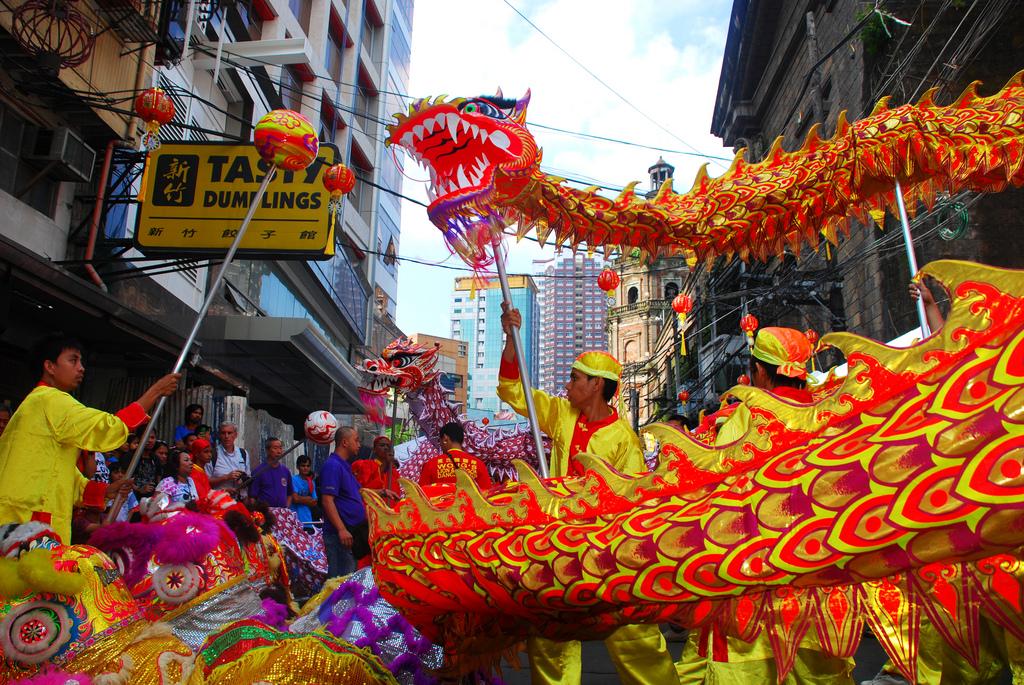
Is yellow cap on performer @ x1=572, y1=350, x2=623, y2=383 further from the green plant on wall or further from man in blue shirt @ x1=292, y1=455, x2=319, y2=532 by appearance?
the green plant on wall

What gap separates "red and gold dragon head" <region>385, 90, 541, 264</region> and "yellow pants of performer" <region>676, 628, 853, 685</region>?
5.21 feet

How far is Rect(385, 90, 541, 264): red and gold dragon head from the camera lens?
252cm

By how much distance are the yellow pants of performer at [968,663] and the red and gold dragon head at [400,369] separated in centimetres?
460

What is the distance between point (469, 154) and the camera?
101 inches

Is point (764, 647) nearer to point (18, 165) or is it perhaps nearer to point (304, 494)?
point (304, 494)

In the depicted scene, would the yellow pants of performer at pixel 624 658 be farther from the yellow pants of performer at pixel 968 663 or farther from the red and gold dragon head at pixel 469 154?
the red and gold dragon head at pixel 469 154

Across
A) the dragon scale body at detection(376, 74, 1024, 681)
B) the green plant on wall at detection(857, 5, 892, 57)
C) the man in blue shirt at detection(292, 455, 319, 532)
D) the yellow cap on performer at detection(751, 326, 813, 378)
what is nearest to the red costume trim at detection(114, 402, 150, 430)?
the dragon scale body at detection(376, 74, 1024, 681)

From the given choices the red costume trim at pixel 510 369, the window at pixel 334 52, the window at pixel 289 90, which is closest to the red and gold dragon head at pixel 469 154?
the red costume trim at pixel 510 369

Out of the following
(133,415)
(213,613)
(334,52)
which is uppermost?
(334,52)

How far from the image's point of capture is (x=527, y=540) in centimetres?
182

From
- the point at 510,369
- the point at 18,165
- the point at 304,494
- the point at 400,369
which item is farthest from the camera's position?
the point at 304,494

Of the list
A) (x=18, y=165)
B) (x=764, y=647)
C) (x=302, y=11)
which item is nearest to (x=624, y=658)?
(x=764, y=647)

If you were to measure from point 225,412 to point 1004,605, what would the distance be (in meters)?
10.6

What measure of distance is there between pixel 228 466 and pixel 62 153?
136 inches
